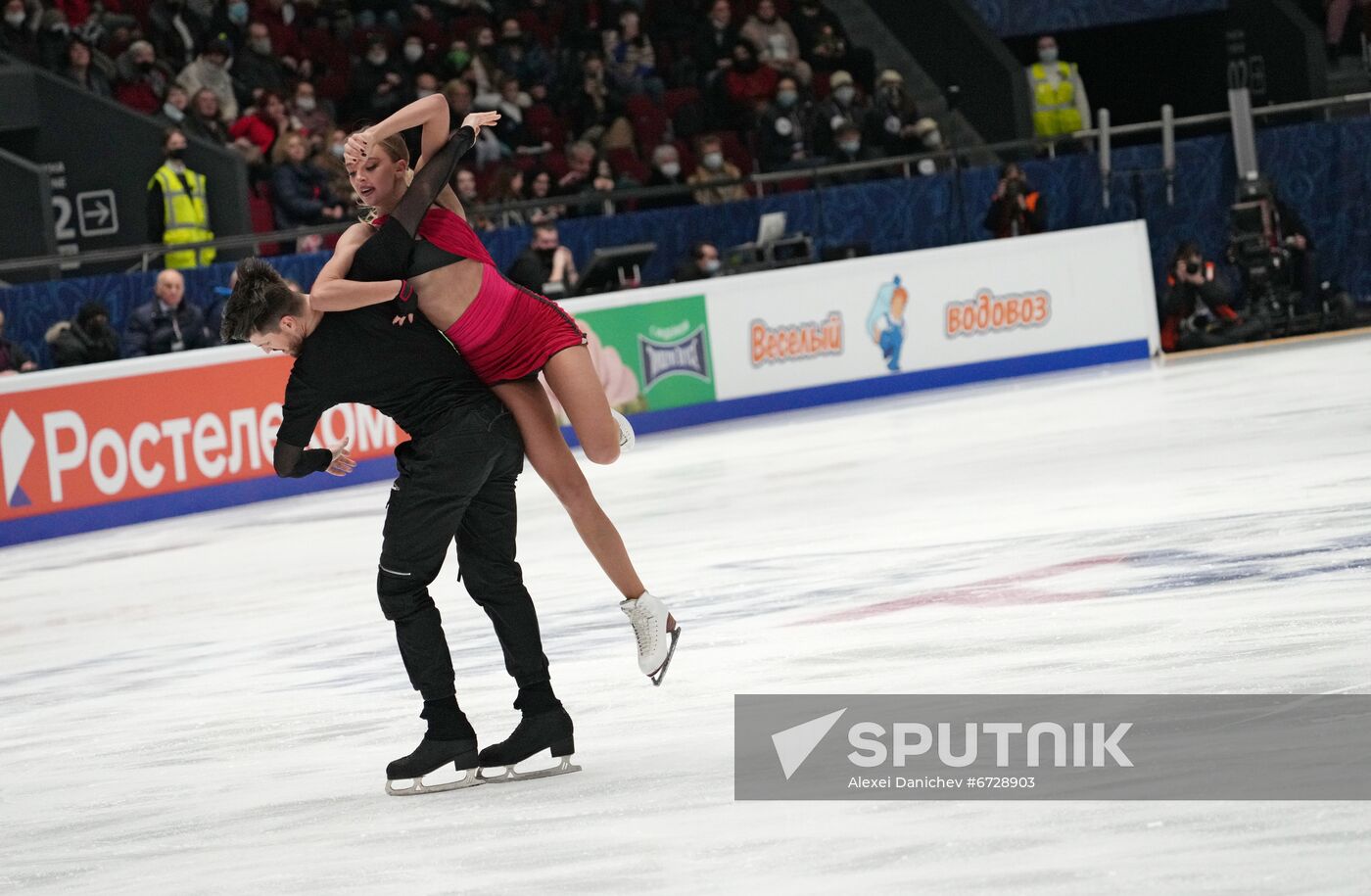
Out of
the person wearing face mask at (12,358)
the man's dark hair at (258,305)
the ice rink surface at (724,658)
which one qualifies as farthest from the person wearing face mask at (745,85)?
the man's dark hair at (258,305)

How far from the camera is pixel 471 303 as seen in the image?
528cm

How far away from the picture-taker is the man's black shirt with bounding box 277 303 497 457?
5.11 meters

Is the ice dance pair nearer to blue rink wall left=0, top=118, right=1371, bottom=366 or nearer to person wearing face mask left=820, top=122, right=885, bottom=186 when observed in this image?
blue rink wall left=0, top=118, right=1371, bottom=366

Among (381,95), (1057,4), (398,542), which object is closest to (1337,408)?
(398,542)

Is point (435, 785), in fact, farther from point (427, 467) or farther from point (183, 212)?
point (183, 212)

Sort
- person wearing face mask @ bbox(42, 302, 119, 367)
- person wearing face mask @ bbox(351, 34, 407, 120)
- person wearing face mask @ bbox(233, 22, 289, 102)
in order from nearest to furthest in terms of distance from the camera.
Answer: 1. person wearing face mask @ bbox(42, 302, 119, 367)
2. person wearing face mask @ bbox(233, 22, 289, 102)
3. person wearing face mask @ bbox(351, 34, 407, 120)

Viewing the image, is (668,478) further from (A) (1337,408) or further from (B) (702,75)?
(B) (702,75)

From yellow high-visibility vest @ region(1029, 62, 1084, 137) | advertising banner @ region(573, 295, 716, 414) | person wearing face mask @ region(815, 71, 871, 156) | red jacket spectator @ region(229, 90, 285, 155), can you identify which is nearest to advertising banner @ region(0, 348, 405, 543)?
advertising banner @ region(573, 295, 716, 414)

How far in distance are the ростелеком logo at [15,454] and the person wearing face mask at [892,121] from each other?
9164mm

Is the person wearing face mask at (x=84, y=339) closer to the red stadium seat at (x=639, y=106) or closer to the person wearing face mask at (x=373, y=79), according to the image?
the person wearing face mask at (x=373, y=79)

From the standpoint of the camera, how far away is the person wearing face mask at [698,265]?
16672 millimetres

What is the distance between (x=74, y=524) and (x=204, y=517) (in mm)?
795

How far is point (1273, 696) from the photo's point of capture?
483cm

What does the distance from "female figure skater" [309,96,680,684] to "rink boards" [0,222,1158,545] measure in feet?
26.3
